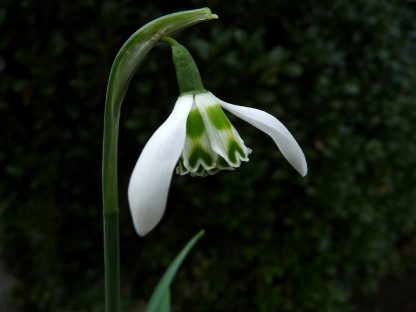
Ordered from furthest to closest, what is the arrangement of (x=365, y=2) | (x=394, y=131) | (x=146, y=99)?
(x=394, y=131)
(x=365, y=2)
(x=146, y=99)

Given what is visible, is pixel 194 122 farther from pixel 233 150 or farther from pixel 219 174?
pixel 219 174

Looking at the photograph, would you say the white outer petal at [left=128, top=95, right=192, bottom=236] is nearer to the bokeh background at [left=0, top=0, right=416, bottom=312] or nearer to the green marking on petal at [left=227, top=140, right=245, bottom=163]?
the green marking on petal at [left=227, top=140, right=245, bottom=163]

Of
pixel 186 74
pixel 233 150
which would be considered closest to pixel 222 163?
pixel 233 150

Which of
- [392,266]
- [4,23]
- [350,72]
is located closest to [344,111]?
[350,72]

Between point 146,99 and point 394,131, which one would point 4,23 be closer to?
point 146,99

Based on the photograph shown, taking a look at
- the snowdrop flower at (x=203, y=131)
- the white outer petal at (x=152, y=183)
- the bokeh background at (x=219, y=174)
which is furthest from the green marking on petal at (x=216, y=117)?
the bokeh background at (x=219, y=174)

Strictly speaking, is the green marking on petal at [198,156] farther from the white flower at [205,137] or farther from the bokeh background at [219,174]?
the bokeh background at [219,174]
